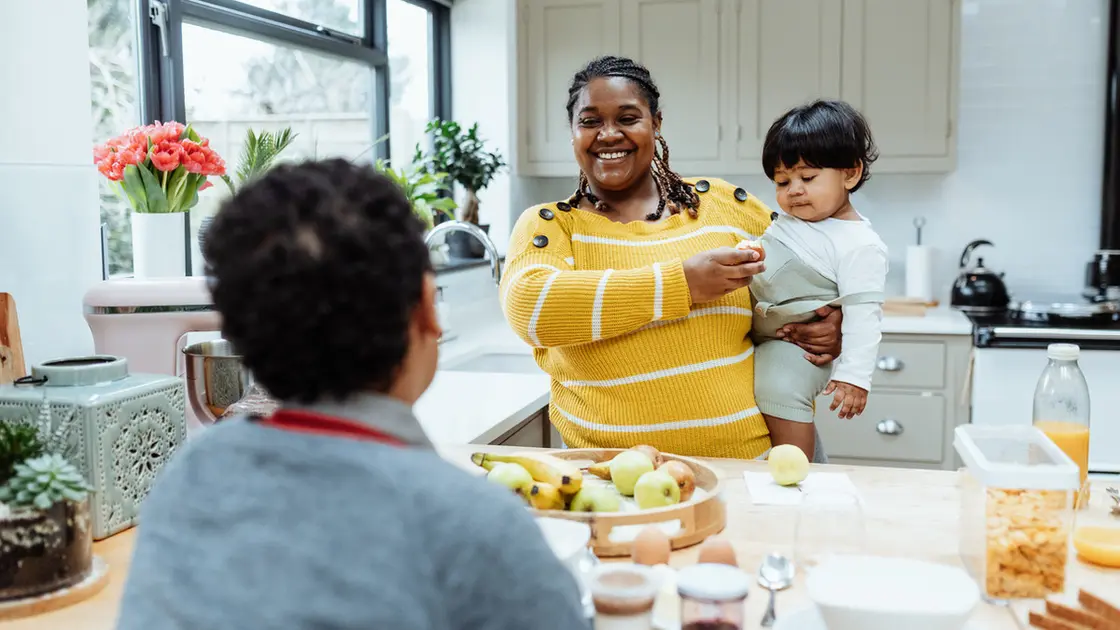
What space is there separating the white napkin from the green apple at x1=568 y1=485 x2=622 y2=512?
24 centimetres

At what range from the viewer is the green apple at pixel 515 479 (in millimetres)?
1227

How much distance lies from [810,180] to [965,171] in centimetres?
255

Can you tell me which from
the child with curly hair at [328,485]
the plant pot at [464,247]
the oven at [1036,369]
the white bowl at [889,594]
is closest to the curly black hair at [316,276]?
the child with curly hair at [328,485]

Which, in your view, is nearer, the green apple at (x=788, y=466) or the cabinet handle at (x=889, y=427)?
the green apple at (x=788, y=466)

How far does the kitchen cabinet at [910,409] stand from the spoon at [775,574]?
2.51m

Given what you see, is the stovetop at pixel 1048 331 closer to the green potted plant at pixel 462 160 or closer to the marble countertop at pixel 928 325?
the marble countertop at pixel 928 325

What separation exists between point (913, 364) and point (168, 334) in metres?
2.65

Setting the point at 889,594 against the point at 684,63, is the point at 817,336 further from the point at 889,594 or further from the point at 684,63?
the point at 684,63

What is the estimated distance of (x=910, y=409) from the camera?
350 centimetres

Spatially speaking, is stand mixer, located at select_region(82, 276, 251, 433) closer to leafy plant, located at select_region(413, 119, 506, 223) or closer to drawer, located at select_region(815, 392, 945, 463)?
leafy plant, located at select_region(413, 119, 506, 223)

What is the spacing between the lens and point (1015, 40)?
13.1ft

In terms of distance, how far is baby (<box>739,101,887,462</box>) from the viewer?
5.74 ft

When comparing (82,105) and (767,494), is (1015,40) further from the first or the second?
(82,105)

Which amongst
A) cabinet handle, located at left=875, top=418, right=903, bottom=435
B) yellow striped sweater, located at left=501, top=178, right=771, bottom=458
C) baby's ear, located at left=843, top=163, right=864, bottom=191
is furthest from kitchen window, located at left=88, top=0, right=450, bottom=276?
cabinet handle, located at left=875, top=418, right=903, bottom=435
